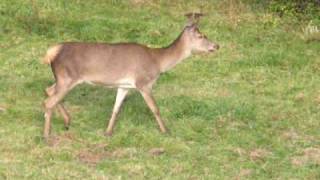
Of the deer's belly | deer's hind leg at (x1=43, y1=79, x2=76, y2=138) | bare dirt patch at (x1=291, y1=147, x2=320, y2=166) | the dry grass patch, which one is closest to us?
bare dirt patch at (x1=291, y1=147, x2=320, y2=166)

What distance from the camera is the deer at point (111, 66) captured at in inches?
396

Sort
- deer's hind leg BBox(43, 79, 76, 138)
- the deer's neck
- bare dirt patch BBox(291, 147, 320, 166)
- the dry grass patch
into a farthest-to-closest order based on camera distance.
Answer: the deer's neck
deer's hind leg BBox(43, 79, 76, 138)
the dry grass patch
bare dirt patch BBox(291, 147, 320, 166)

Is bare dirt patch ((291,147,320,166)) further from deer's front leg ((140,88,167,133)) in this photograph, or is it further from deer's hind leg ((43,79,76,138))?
deer's hind leg ((43,79,76,138))

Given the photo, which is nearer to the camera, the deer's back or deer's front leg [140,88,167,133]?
the deer's back

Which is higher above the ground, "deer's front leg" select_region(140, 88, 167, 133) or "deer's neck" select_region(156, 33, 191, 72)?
"deer's neck" select_region(156, 33, 191, 72)

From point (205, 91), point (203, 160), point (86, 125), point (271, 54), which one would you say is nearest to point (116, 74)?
point (86, 125)

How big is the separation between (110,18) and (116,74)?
6.44 m

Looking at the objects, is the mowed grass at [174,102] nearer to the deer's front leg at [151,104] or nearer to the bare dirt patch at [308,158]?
the bare dirt patch at [308,158]

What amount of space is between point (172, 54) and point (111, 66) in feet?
3.32

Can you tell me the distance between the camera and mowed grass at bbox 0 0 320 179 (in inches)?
365

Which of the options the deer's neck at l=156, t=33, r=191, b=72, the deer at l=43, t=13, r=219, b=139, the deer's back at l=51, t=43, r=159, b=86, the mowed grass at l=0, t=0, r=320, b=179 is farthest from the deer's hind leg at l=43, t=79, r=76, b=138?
the deer's neck at l=156, t=33, r=191, b=72

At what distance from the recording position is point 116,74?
10.4 metres

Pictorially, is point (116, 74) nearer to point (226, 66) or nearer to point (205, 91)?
point (205, 91)

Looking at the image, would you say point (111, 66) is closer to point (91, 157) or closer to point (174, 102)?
point (91, 157)
